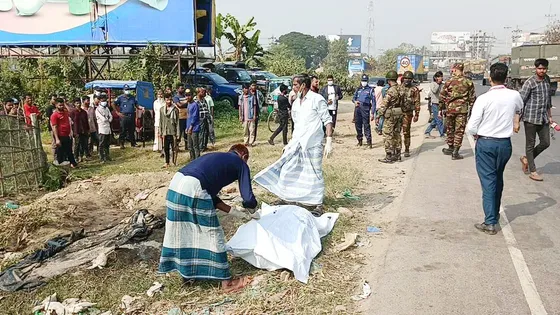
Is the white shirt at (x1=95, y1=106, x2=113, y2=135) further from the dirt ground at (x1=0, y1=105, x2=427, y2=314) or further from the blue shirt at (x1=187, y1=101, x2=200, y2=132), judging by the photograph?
the blue shirt at (x1=187, y1=101, x2=200, y2=132)

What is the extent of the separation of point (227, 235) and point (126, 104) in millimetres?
9068

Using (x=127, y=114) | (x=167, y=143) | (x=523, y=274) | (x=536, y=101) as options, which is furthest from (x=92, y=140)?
(x=523, y=274)

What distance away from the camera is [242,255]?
4.70 m

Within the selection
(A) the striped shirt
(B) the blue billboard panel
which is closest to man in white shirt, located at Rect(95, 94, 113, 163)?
(B) the blue billboard panel

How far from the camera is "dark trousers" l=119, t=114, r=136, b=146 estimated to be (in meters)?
13.7

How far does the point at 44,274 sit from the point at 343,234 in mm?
3064

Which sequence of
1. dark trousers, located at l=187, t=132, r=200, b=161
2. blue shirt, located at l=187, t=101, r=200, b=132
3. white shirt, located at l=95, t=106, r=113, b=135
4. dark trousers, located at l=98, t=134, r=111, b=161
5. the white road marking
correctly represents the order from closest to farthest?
the white road marking
blue shirt, located at l=187, t=101, r=200, b=132
dark trousers, located at l=187, t=132, r=200, b=161
white shirt, located at l=95, t=106, r=113, b=135
dark trousers, located at l=98, t=134, r=111, b=161

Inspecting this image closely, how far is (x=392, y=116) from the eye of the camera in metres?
9.52

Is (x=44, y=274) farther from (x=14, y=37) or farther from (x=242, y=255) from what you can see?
(x=14, y=37)

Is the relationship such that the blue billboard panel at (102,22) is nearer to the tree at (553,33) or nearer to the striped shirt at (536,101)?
the striped shirt at (536,101)

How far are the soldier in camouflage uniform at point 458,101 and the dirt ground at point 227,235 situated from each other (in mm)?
998

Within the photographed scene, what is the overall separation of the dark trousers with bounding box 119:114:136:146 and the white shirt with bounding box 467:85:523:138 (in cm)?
1032

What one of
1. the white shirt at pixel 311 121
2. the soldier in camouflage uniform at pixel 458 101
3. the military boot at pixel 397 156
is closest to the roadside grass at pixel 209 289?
the white shirt at pixel 311 121

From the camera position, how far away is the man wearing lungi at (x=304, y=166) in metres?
6.23
